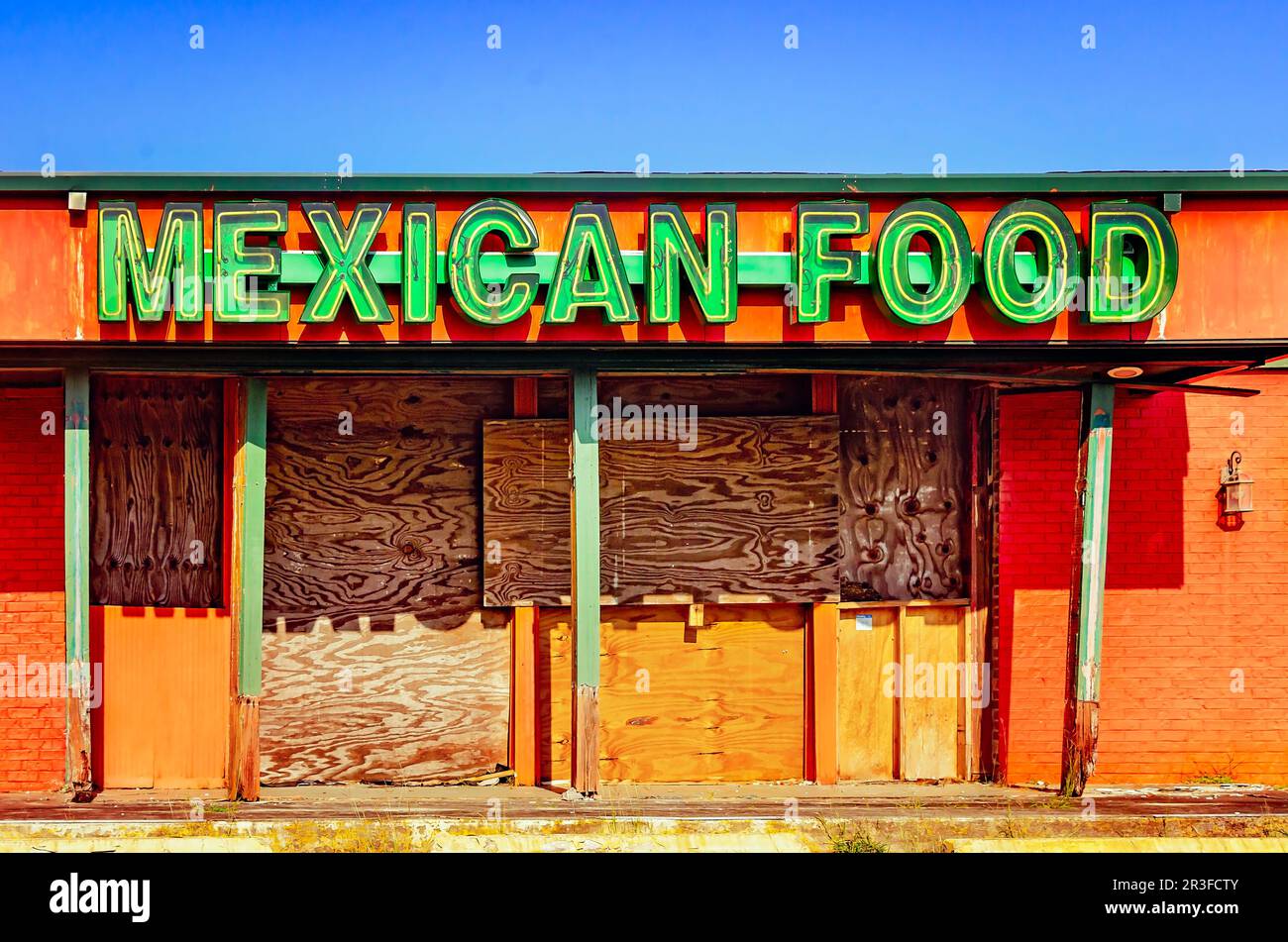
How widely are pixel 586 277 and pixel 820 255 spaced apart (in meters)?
1.92

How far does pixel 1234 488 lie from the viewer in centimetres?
1026

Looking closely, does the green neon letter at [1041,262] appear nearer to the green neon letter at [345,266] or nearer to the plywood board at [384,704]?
the green neon letter at [345,266]

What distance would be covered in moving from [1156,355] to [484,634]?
638cm

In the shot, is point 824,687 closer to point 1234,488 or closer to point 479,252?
point 1234,488

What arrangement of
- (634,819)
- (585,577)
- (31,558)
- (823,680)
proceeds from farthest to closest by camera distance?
1. (823,680)
2. (31,558)
3. (585,577)
4. (634,819)

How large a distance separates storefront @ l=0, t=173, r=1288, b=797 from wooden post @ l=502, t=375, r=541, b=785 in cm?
4

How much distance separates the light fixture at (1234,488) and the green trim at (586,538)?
6.06 m

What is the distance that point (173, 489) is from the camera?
Result: 33.0 ft

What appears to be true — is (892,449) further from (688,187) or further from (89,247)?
(89,247)

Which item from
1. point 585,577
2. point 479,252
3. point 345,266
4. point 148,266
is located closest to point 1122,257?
point 585,577

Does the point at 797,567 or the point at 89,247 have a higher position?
the point at 89,247

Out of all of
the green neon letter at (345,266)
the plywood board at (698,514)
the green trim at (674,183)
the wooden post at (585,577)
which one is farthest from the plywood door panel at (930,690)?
the green neon letter at (345,266)

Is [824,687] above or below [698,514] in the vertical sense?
below

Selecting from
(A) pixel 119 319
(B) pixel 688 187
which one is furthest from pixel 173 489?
(B) pixel 688 187
